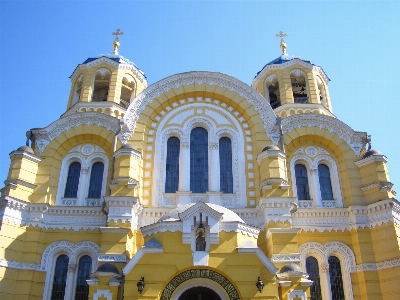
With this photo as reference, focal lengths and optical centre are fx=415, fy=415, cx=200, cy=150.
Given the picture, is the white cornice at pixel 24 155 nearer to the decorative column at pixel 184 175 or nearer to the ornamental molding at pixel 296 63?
the decorative column at pixel 184 175

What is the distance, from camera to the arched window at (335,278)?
57.3 ft

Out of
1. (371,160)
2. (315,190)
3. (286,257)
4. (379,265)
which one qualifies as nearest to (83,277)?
(286,257)

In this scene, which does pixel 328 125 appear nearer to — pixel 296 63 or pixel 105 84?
pixel 296 63

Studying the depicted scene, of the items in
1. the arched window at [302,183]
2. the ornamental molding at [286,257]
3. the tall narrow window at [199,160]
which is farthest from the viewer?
the arched window at [302,183]

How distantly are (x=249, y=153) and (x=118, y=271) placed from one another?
331 inches

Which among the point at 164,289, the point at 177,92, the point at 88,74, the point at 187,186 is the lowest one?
the point at 164,289

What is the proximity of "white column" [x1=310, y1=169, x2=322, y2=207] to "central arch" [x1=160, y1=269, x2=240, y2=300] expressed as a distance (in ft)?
23.6

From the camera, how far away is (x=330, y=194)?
19.8 meters

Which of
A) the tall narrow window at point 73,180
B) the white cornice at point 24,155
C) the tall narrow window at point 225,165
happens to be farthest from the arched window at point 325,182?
the white cornice at point 24,155

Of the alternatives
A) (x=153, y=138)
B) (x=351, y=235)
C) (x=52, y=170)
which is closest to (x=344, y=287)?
(x=351, y=235)

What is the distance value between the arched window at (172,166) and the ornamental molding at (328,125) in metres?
5.45

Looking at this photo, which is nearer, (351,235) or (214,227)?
(214,227)

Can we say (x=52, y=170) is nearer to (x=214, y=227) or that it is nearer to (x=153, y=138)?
(x=153, y=138)

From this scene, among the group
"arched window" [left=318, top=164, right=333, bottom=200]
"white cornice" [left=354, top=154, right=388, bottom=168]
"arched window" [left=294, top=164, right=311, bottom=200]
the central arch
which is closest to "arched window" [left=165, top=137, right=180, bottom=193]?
the central arch
